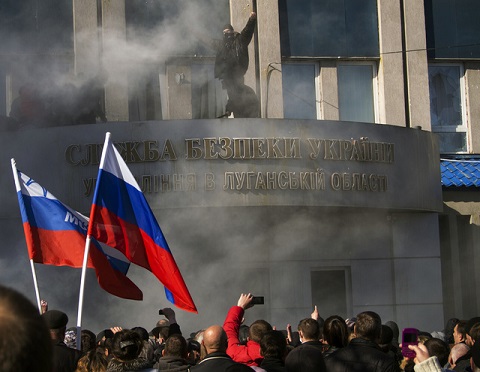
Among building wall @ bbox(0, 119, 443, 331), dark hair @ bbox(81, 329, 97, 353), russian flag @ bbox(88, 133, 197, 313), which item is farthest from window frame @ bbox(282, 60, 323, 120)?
dark hair @ bbox(81, 329, 97, 353)

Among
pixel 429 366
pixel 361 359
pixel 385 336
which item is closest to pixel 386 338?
pixel 385 336

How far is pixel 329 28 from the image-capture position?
15.6 m

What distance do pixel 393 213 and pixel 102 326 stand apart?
15.9 feet

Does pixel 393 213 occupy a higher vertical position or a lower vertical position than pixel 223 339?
higher

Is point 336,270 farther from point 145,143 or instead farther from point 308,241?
point 145,143

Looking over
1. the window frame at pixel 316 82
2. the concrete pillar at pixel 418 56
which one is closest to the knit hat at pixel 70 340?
the window frame at pixel 316 82

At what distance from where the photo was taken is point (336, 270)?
14477mm

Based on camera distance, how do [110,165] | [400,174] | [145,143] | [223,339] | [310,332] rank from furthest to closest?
[400,174] → [145,143] → [110,165] → [310,332] → [223,339]

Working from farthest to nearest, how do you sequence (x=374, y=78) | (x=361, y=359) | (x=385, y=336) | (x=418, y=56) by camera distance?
(x=374, y=78) → (x=418, y=56) → (x=385, y=336) → (x=361, y=359)

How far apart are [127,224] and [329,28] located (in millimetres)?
9386

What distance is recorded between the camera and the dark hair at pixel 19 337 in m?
1.63

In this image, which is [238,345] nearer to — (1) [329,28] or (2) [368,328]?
(2) [368,328]

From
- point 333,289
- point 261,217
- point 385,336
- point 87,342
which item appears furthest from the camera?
point 333,289

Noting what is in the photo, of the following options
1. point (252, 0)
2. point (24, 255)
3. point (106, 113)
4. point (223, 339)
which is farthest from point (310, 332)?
point (252, 0)
